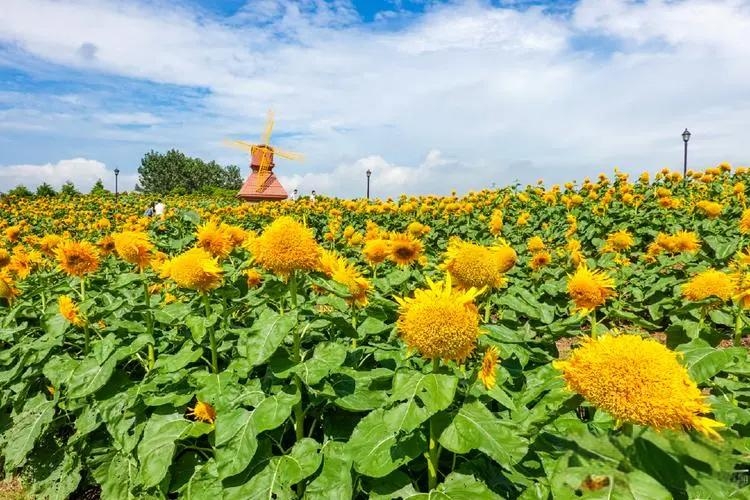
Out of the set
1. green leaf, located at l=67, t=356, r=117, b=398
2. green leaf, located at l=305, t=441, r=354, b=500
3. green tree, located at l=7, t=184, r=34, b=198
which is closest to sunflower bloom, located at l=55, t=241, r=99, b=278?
green leaf, located at l=67, t=356, r=117, b=398

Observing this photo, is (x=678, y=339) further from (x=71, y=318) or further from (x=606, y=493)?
(x=71, y=318)

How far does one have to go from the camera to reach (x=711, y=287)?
2770mm

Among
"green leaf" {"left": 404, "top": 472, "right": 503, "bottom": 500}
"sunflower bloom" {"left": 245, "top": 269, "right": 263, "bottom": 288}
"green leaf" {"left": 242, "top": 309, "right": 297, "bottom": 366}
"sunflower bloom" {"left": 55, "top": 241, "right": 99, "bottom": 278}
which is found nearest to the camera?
"green leaf" {"left": 404, "top": 472, "right": 503, "bottom": 500}

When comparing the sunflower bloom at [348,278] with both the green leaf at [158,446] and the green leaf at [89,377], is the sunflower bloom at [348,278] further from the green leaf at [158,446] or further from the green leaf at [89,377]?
the green leaf at [89,377]

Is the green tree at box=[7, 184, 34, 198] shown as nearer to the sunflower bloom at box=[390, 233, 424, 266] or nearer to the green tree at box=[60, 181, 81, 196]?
the green tree at box=[60, 181, 81, 196]

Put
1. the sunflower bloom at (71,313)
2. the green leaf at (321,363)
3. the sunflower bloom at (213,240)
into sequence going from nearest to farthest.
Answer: the green leaf at (321,363) → the sunflower bloom at (213,240) → the sunflower bloom at (71,313)

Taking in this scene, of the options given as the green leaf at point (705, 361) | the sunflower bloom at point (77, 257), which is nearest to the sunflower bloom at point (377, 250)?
the sunflower bloom at point (77, 257)

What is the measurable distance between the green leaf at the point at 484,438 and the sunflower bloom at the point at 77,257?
3.09 metres

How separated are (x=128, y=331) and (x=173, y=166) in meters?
97.6

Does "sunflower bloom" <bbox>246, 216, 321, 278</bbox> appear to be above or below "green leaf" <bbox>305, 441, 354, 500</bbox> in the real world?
above

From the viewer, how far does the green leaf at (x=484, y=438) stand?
6.10 ft

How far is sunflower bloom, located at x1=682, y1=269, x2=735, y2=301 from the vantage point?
2.73 meters

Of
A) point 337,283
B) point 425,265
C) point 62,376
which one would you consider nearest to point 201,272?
point 337,283

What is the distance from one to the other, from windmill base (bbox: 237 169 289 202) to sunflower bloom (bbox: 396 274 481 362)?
138 feet
